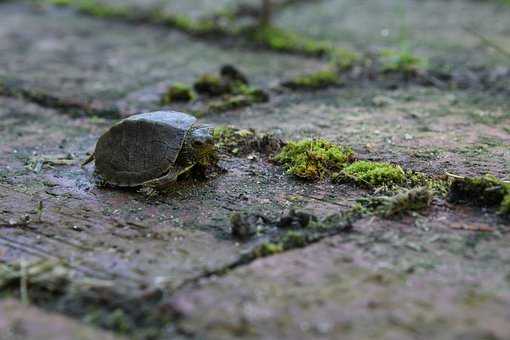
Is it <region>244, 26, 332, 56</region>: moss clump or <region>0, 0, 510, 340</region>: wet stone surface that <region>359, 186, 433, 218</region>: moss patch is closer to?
<region>0, 0, 510, 340</region>: wet stone surface

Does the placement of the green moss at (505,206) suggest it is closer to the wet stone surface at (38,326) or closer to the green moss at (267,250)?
the green moss at (267,250)

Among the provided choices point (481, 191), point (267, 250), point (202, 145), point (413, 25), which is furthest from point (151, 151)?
point (413, 25)

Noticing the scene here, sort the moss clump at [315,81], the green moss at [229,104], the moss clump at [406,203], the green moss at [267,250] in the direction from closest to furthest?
the green moss at [267,250] < the moss clump at [406,203] < the green moss at [229,104] < the moss clump at [315,81]

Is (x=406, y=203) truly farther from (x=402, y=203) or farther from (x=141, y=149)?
(x=141, y=149)

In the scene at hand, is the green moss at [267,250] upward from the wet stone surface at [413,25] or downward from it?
downward

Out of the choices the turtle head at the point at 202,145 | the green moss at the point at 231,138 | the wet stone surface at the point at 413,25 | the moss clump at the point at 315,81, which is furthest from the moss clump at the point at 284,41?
the turtle head at the point at 202,145

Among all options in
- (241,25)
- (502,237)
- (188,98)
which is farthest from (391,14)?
(502,237)
